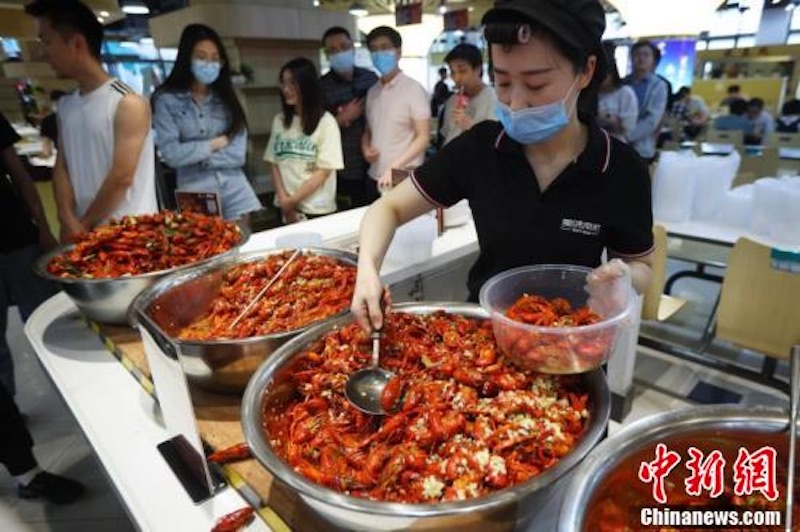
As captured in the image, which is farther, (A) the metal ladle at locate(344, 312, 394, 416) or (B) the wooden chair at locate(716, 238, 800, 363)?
(B) the wooden chair at locate(716, 238, 800, 363)

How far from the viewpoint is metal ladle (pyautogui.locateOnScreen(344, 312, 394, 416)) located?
1120 mm

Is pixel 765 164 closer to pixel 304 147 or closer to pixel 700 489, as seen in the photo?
pixel 304 147

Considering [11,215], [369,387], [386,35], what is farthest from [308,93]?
[369,387]

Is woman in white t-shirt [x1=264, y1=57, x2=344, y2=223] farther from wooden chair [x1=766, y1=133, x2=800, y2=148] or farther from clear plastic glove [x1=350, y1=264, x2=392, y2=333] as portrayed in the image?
wooden chair [x1=766, y1=133, x2=800, y2=148]

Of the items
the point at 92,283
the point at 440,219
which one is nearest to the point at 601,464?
the point at 92,283

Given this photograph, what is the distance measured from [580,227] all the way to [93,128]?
2.45m

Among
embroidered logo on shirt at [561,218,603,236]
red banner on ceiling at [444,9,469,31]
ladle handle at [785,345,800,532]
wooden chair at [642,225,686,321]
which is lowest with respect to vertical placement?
wooden chair at [642,225,686,321]

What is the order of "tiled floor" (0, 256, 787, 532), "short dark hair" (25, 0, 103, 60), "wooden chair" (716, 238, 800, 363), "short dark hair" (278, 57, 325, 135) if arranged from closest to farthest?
"short dark hair" (25, 0, 103, 60), "tiled floor" (0, 256, 787, 532), "wooden chair" (716, 238, 800, 363), "short dark hair" (278, 57, 325, 135)

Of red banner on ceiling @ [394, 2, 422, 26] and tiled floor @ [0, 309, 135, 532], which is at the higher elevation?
red banner on ceiling @ [394, 2, 422, 26]

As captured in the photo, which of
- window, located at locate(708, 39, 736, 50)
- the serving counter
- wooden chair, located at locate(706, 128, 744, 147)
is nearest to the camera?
the serving counter

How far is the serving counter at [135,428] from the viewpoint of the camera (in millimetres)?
1039

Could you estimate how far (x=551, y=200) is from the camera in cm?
146

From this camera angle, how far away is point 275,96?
589cm

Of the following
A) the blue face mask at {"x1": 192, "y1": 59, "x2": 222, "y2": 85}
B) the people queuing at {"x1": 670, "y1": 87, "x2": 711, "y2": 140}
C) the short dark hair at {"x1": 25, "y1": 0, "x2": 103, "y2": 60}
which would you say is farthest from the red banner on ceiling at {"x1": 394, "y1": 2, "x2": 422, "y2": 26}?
the people queuing at {"x1": 670, "y1": 87, "x2": 711, "y2": 140}
